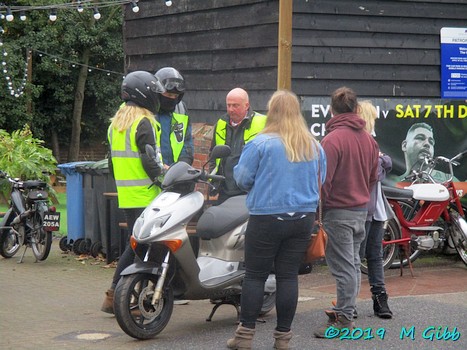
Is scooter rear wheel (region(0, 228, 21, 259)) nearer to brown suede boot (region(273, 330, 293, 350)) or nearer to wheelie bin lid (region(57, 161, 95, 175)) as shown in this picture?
wheelie bin lid (region(57, 161, 95, 175))

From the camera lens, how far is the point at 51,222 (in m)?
10.9

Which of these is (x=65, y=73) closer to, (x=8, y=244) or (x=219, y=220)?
(x=8, y=244)

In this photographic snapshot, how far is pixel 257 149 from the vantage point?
6219 millimetres

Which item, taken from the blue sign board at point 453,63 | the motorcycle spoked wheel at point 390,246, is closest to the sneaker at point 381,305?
the motorcycle spoked wheel at point 390,246

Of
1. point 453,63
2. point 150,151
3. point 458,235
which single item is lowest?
point 458,235

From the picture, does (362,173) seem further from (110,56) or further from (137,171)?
(110,56)

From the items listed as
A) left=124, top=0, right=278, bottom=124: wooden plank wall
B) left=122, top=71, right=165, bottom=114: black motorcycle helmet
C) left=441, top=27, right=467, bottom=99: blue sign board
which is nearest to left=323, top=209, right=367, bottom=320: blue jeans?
left=122, top=71, right=165, bottom=114: black motorcycle helmet

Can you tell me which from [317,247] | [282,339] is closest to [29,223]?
[317,247]

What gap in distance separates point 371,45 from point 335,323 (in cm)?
444

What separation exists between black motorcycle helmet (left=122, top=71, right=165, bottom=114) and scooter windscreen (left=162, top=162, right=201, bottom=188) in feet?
2.54

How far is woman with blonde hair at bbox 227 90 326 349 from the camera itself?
6203mm

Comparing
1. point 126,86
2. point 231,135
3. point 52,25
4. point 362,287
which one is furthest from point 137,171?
point 52,25

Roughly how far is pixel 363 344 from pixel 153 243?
1595 millimetres

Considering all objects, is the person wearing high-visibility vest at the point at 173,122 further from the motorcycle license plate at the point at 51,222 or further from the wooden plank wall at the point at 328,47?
the motorcycle license plate at the point at 51,222
